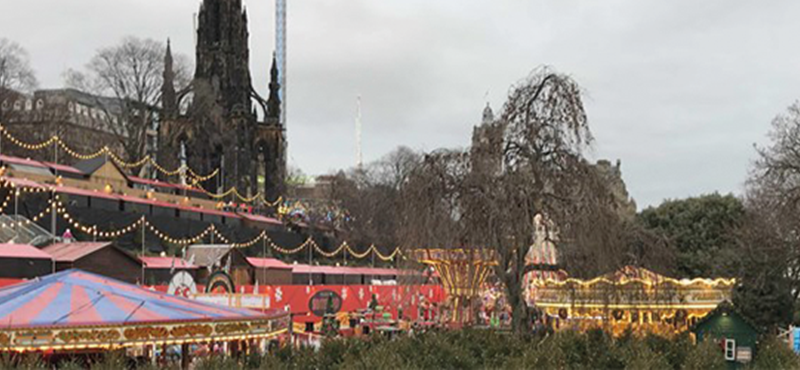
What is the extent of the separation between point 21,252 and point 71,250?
1.79 meters

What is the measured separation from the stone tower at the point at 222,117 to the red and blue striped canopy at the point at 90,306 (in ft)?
181

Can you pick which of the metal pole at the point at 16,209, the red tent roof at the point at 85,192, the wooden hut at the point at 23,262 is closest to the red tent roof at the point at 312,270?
the red tent roof at the point at 85,192

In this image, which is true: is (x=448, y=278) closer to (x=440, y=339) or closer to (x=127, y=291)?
(x=440, y=339)

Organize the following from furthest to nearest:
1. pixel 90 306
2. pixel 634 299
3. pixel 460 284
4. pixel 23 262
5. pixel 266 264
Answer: pixel 266 264, pixel 460 284, pixel 23 262, pixel 634 299, pixel 90 306

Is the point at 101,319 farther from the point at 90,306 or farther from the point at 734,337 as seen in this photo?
the point at 734,337

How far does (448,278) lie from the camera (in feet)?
115

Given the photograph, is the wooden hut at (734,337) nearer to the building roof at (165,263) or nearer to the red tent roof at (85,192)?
the building roof at (165,263)

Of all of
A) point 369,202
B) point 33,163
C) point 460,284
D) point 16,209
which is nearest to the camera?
point 460,284

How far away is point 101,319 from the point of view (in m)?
18.3

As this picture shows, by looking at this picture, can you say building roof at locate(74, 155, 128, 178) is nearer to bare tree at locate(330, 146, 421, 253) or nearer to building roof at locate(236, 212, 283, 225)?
building roof at locate(236, 212, 283, 225)

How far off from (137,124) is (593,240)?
187 feet

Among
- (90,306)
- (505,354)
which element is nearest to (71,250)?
(90,306)

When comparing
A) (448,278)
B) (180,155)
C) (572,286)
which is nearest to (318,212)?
(180,155)

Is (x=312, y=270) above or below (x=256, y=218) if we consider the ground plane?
below
